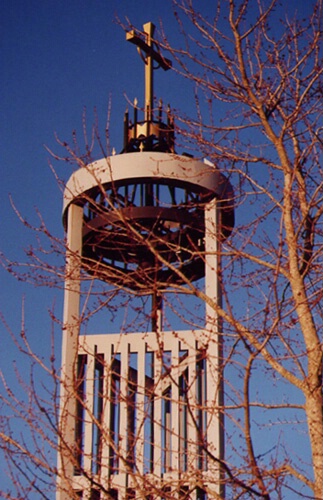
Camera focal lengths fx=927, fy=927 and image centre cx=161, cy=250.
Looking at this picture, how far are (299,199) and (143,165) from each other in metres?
4.32

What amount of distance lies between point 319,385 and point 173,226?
19.2 feet

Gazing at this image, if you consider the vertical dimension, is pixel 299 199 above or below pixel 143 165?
below

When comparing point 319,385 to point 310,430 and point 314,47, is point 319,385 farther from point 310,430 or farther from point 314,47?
point 314,47

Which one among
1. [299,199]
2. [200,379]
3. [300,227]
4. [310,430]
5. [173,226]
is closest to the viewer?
[310,430]

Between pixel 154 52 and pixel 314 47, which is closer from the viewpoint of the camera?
pixel 314 47

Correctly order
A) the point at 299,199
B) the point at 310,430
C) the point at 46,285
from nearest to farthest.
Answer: the point at 310,430 < the point at 299,199 < the point at 46,285

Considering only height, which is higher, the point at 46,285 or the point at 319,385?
the point at 46,285

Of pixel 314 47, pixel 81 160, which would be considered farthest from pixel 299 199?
pixel 81 160

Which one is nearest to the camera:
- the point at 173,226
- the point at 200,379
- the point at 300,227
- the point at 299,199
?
the point at 300,227

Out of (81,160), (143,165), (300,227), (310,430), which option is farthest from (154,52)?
(310,430)

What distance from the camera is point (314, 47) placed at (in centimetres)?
494

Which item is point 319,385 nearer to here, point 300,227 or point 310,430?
point 310,430

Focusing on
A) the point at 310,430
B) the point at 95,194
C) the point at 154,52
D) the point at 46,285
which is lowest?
the point at 310,430

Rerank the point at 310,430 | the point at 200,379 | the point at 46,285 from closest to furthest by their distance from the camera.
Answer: the point at 310,430, the point at 46,285, the point at 200,379
